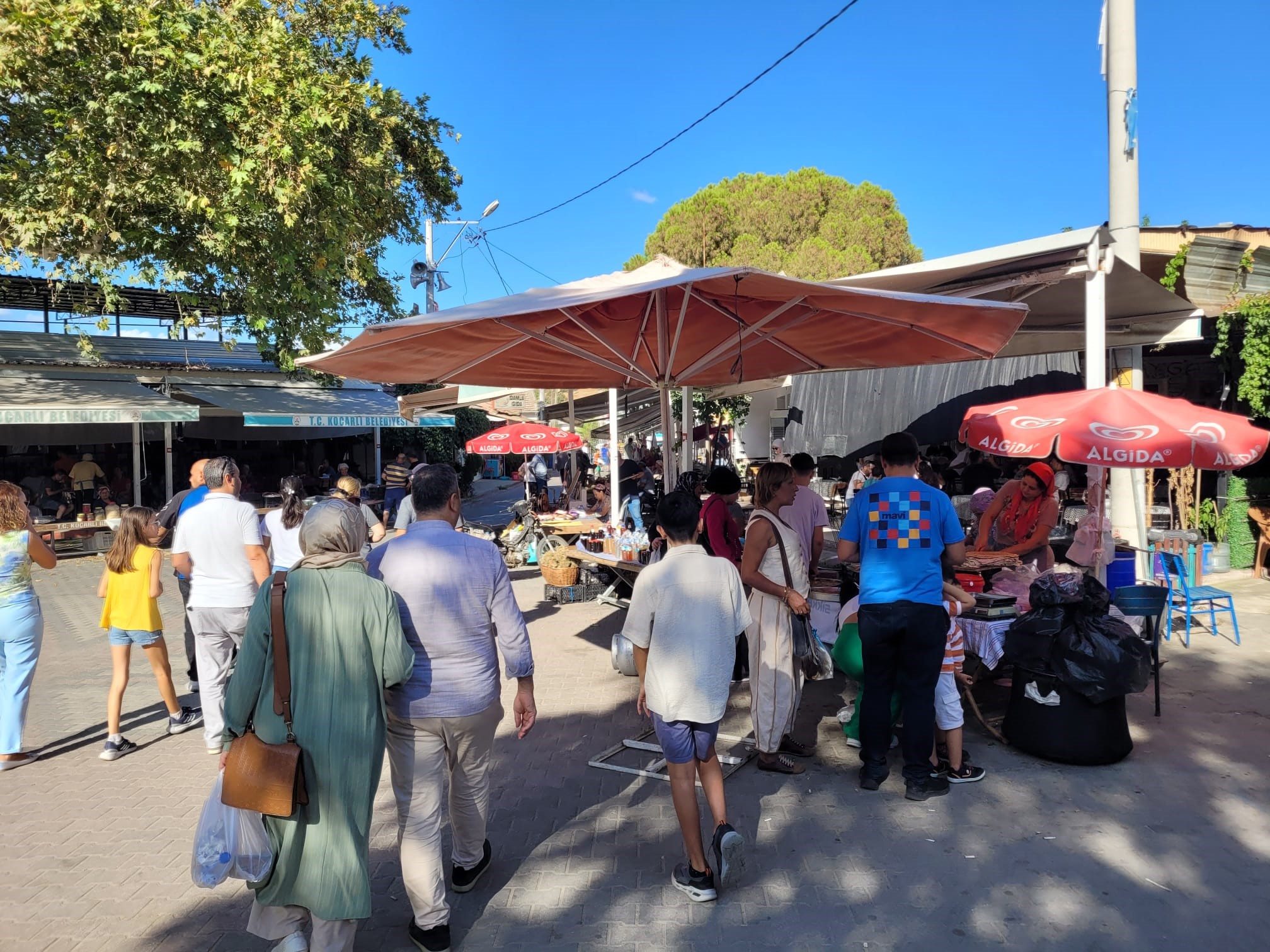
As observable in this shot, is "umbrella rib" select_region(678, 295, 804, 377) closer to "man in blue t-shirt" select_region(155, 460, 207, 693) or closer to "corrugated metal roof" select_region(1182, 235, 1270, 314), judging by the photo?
"man in blue t-shirt" select_region(155, 460, 207, 693)

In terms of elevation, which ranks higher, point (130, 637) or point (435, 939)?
point (130, 637)

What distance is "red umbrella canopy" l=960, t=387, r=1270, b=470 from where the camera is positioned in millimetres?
4738

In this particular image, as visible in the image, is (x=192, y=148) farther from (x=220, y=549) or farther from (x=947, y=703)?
(x=947, y=703)

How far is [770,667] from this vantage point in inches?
A: 167

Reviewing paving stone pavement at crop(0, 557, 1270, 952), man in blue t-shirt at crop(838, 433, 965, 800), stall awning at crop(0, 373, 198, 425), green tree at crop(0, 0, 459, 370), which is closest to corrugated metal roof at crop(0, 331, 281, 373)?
stall awning at crop(0, 373, 198, 425)

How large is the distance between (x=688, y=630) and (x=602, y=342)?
2.87 m

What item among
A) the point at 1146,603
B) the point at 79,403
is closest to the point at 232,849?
the point at 1146,603

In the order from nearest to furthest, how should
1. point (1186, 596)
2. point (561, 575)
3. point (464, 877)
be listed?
1. point (464, 877)
2. point (1186, 596)
3. point (561, 575)

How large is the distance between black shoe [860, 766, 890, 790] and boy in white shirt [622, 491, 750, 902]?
3.92 ft

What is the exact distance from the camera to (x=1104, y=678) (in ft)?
13.5

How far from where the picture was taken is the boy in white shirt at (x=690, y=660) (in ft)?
10.3

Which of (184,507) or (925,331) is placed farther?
(925,331)

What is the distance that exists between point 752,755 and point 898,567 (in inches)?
60.0

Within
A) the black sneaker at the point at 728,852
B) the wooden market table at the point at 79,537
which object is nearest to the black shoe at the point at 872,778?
the black sneaker at the point at 728,852
